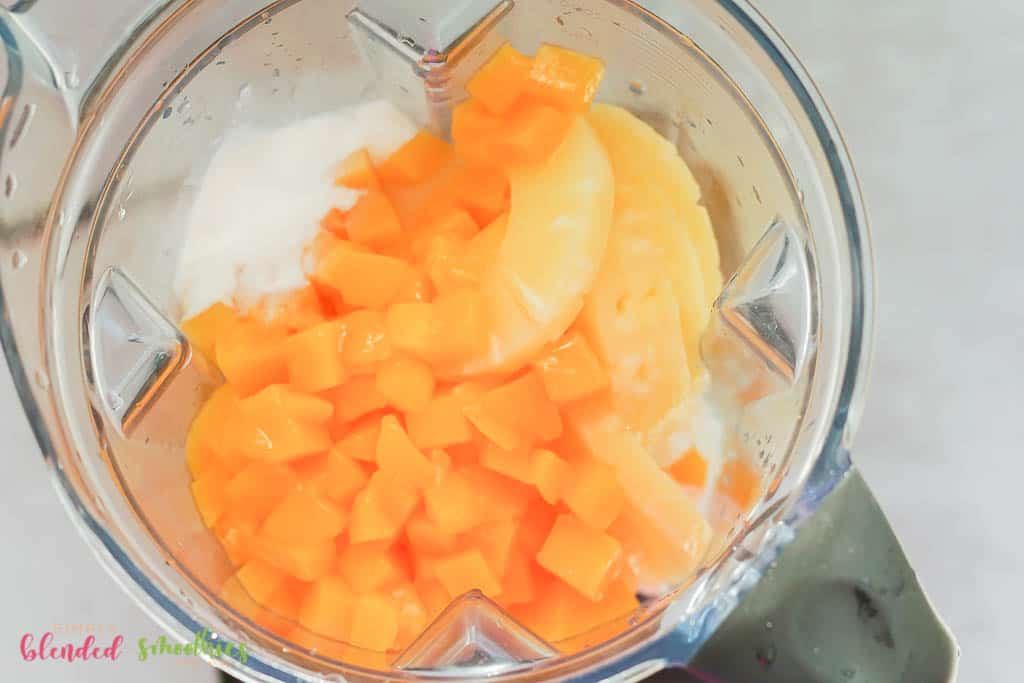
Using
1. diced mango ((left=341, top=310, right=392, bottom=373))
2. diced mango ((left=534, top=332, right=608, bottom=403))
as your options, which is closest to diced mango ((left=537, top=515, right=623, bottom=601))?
diced mango ((left=534, top=332, right=608, bottom=403))

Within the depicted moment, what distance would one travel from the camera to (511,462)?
77cm

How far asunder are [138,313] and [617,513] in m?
0.49

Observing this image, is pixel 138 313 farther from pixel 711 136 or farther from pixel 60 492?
pixel 711 136

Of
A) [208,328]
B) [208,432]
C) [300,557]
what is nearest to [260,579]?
[300,557]

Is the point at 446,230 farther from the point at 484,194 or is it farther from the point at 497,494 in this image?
the point at 497,494

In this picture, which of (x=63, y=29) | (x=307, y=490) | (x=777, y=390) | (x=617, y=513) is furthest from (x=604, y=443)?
(x=63, y=29)

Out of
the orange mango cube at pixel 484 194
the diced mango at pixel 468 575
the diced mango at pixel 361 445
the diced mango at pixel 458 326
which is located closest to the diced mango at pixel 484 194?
the orange mango cube at pixel 484 194

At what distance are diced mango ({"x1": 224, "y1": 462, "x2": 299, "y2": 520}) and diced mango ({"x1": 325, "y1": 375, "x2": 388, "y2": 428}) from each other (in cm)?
7

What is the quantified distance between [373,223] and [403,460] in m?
0.25

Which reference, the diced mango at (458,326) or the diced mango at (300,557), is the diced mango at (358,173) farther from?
the diced mango at (300,557)

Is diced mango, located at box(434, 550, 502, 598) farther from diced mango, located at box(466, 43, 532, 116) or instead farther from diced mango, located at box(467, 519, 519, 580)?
diced mango, located at box(466, 43, 532, 116)

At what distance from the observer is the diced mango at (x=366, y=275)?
82cm

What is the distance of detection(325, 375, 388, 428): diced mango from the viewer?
2.65 ft

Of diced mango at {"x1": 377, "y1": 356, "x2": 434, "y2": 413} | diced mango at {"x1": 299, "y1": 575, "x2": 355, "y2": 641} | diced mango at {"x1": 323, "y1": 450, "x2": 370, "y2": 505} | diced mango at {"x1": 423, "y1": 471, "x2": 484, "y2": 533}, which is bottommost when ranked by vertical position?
diced mango at {"x1": 299, "y1": 575, "x2": 355, "y2": 641}
